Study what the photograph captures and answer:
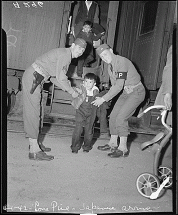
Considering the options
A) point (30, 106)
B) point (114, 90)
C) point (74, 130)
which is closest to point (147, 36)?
point (114, 90)

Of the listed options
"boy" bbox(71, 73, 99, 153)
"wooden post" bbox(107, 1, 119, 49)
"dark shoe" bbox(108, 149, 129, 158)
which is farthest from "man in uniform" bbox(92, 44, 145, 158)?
"wooden post" bbox(107, 1, 119, 49)

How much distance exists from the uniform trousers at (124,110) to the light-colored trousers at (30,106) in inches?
23.2

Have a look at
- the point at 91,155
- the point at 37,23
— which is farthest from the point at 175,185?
the point at 37,23

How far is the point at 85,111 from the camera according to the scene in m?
1.51

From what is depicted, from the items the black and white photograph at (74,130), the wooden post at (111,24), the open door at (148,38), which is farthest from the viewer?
the wooden post at (111,24)

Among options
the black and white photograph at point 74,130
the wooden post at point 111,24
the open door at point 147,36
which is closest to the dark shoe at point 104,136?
the black and white photograph at point 74,130

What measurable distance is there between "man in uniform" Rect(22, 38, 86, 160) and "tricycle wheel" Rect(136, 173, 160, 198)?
0.66m

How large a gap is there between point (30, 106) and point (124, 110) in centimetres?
73

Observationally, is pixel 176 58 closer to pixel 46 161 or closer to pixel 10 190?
pixel 46 161

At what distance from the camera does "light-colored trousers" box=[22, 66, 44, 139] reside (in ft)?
4.80

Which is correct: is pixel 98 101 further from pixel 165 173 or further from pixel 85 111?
pixel 165 173

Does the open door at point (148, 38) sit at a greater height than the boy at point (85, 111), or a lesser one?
greater

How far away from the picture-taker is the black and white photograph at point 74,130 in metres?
1.28

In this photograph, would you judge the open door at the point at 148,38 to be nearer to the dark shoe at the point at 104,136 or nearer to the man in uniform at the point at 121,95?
the man in uniform at the point at 121,95
